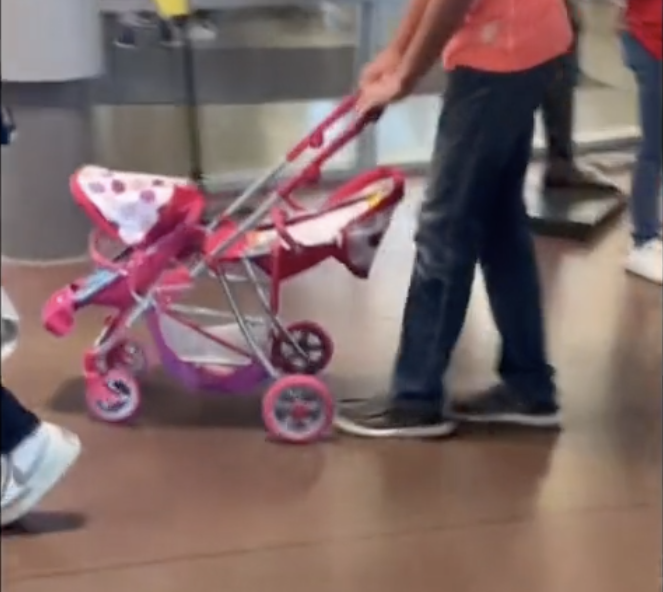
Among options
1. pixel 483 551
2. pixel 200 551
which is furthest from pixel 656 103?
pixel 200 551

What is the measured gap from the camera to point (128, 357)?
6.80ft

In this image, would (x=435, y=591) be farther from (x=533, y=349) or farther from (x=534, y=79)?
(x=534, y=79)

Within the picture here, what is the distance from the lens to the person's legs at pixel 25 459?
161 cm

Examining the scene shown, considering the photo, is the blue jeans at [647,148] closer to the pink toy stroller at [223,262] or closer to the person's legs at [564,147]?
the person's legs at [564,147]

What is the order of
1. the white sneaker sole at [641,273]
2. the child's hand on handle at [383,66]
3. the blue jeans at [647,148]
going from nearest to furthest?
the child's hand on handle at [383,66]
the blue jeans at [647,148]
the white sneaker sole at [641,273]

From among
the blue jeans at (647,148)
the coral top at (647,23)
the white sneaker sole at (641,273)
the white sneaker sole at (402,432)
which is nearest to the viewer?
the white sneaker sole at (402,432)

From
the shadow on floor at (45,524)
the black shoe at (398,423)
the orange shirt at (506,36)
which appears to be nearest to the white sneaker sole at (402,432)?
the black shoe at (398,423)

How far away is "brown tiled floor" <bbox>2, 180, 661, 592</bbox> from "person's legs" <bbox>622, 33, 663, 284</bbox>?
0.92 feet

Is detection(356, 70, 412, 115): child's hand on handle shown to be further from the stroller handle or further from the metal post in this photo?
the metal post

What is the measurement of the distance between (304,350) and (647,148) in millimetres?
866

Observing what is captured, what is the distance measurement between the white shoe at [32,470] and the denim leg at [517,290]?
661mm

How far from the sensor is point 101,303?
1.97m

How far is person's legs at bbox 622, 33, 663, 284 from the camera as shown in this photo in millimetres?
2418

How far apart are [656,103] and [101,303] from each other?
3.55ft
